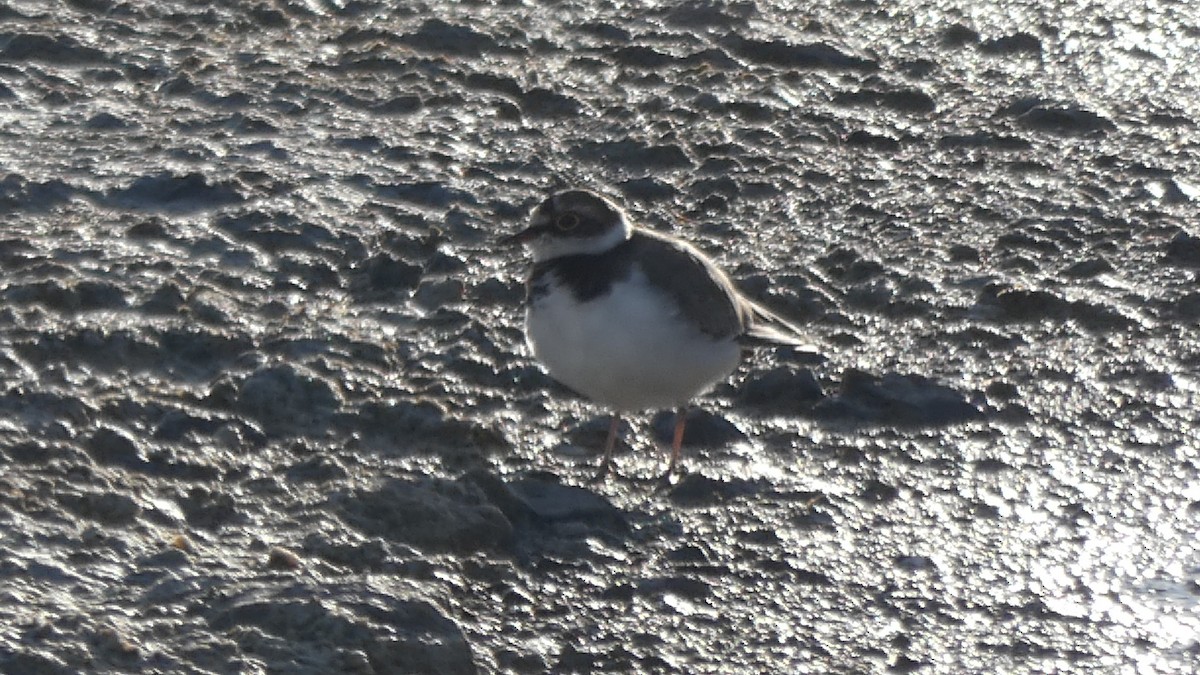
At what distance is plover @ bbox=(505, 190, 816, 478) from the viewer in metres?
5.77

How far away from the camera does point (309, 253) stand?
6.94 metres

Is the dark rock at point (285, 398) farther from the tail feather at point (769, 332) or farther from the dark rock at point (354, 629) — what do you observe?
the tail feather at point (769, 332)

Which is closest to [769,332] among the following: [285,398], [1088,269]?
[285,398]

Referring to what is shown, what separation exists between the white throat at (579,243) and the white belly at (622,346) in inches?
9.6

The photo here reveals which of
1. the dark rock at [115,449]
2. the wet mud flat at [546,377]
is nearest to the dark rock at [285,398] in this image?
the wet mud flat at [546,377]

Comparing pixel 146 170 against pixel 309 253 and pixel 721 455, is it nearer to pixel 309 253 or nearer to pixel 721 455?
pixel 309 253

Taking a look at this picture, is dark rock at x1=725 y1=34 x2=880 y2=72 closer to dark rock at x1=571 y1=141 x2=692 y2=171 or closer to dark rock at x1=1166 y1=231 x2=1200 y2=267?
dark rock at x1=571 y1=141 x2=692 y2=171

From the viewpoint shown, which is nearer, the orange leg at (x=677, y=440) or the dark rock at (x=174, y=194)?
the orange leg at (x=677, y=440)

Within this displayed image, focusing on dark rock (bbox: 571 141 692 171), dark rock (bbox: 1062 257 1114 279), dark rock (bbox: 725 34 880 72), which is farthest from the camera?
dark rock (bbox: 725 34 880 72)

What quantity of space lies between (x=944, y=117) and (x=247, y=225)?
3457 millimetres

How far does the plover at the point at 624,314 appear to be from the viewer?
577 centimetres

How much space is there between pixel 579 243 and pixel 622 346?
1.72 feet

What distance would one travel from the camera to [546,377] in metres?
6.51

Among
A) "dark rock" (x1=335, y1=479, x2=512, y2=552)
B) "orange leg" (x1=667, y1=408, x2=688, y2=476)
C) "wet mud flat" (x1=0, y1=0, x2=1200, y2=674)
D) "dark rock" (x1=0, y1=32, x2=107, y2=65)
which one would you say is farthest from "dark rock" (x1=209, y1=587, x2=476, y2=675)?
"dark rock" (x1=0, y1=32, x2=107, y2=65)
